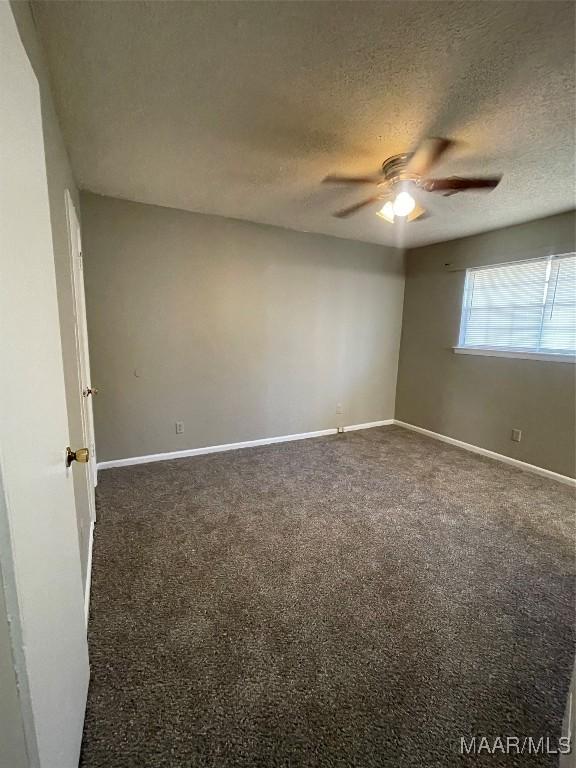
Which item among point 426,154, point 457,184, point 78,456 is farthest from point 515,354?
point 78,456

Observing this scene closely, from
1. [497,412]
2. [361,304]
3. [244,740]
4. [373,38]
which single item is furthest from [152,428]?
[497,412]

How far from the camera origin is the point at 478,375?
3.68 meters

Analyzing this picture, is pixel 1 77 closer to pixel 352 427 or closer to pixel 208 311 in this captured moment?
pixel 208 311

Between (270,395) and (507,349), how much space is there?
2520mm

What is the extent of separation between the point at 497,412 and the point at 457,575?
2.21 metres

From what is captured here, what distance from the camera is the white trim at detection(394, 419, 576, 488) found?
10.1 ft

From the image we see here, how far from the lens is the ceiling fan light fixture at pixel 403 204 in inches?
80.3

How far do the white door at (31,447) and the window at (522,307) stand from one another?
379 centimetres

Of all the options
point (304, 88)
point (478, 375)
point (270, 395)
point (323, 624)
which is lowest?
point (323, 624)

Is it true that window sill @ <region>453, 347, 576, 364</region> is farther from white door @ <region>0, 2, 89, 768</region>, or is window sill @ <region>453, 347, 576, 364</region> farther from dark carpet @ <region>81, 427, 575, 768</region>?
white door @ <region>0, 2, 89, 768</region>

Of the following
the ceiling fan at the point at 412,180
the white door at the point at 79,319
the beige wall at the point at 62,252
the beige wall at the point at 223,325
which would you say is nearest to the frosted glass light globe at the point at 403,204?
the ceiling fan at the point at 412,180

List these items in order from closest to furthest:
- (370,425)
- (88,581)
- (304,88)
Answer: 1. (304,88)
2. (88,581)
3. (370,425)

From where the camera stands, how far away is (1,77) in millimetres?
600

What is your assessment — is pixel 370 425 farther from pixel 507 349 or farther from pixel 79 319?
pixel 79 319
